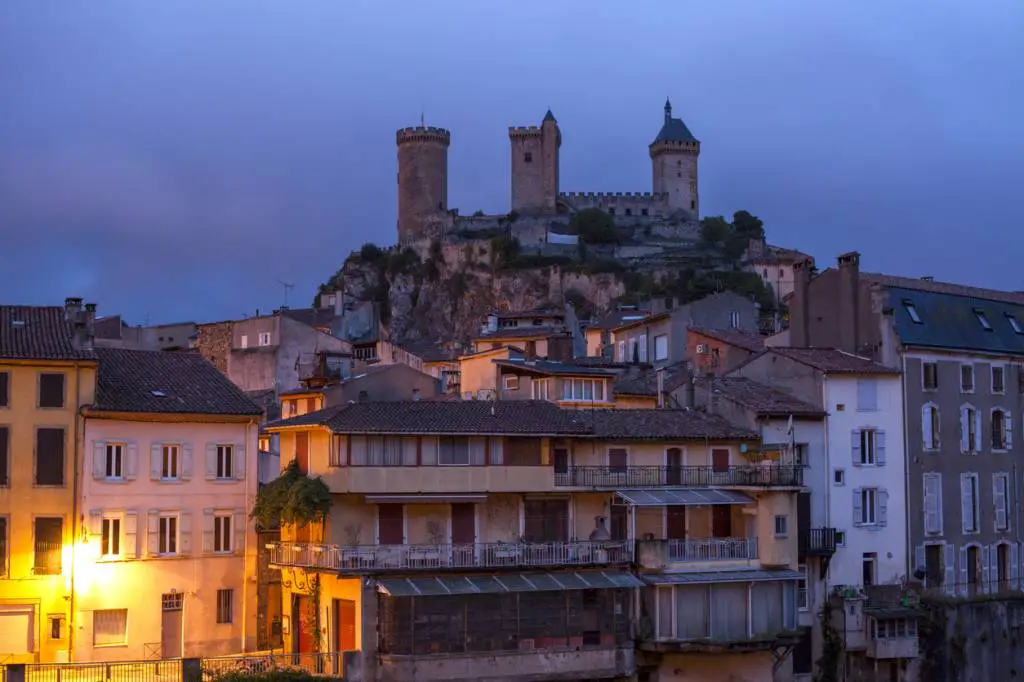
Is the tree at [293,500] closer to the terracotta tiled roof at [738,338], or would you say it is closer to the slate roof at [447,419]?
the slate roof at [447,419]

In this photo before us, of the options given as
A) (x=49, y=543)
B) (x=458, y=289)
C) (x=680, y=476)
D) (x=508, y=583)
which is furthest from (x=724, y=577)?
(x=458, y=289)

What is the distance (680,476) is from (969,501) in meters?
13.4

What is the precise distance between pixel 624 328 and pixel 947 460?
2053 centimetres

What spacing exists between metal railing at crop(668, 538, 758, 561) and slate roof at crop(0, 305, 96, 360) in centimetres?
1806

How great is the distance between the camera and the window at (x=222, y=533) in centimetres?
4591

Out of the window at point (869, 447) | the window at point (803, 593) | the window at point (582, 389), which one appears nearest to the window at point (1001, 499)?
the window at point (869, 447)

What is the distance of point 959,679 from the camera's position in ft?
170

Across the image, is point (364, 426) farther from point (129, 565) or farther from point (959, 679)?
Answer: point (959, 679)

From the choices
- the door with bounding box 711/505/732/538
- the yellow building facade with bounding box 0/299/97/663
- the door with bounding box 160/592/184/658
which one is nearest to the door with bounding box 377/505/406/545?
the door with bounding box 160/592/184/658

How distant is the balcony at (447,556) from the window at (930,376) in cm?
1487

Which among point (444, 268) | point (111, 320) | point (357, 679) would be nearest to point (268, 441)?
point (357, 679)

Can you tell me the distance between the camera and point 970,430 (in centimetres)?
5569

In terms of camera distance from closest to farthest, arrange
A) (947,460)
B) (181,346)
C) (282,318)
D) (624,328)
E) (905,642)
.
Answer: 1. (905,642)
2. (947,460)
3. (624,328)
4. (282,318)
5. (181,346)

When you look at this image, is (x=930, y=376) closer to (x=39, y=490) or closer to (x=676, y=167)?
(x=39, y=490)
